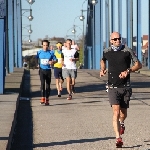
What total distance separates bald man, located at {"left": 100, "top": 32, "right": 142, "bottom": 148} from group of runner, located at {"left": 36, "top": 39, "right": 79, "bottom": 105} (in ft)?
21.6

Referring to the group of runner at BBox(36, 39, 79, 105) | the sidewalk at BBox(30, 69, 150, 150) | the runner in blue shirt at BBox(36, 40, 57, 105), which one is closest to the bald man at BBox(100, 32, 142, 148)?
the sidewalk at BBox(30, 69, 150, 150)

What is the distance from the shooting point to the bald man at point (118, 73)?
9.14 m

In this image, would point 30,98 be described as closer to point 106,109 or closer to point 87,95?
point 87,95

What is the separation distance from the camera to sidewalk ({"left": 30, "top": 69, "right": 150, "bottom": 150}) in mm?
9367

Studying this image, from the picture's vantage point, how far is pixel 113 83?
30.5ft

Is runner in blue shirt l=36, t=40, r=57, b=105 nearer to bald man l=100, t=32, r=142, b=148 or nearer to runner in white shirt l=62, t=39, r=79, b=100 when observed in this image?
runner in white shirt l=62, t=39, r=79, b=100

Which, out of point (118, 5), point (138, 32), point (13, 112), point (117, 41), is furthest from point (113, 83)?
point (118, 5)

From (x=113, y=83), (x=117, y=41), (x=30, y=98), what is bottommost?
(x=30, y=98)

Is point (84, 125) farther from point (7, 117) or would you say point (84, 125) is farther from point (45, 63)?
point (45, 63)

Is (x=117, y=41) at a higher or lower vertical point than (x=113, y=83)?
higher

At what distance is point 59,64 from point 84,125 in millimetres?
7393

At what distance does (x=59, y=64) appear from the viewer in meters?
18.9

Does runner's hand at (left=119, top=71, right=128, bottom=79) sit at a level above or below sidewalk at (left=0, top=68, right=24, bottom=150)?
above

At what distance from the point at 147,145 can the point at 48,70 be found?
7156 mm
